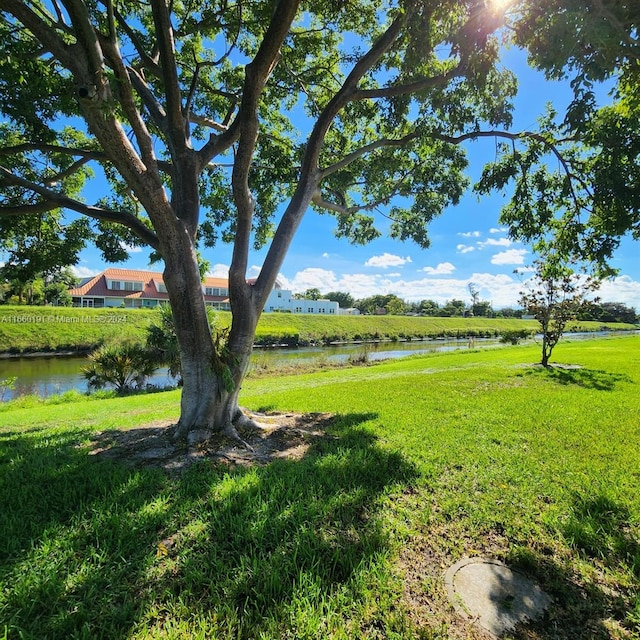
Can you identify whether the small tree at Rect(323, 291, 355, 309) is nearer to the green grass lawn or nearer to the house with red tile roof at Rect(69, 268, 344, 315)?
the house with red tile roof at Rect(69, 268, 344, 315)

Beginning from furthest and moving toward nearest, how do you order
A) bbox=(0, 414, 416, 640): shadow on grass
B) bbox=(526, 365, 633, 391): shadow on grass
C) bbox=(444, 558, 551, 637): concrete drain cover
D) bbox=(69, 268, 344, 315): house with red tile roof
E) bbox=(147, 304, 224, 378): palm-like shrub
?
bbox=(69, 268, 344, 315): house with red tile roof, bbox=(147, 304, 224, 378): palm-like shrub, bbox=(526, 365, 633, 391): shadow on grass, bbox=(444, 558, 551, 637): concrete drain cover, bbox=(0, 414, 416, 640): shadow on grass

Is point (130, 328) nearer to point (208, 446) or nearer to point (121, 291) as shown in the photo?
point (121, 291)

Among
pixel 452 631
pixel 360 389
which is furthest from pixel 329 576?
pixel 360 389

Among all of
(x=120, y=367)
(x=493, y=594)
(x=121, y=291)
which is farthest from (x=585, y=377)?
(x=121, y=291)

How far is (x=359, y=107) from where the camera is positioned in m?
6.82

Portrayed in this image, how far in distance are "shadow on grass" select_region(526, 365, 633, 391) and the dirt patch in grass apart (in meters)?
7.89

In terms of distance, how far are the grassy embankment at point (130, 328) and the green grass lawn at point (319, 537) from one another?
14248mm

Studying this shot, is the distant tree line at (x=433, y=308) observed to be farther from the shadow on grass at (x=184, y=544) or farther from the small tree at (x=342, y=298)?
the shadow on grass at (x=184, y=544)

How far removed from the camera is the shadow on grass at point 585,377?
8911 mm

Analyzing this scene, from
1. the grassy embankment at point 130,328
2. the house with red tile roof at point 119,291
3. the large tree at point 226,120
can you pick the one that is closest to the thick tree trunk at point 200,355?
the large tree at point 226,120

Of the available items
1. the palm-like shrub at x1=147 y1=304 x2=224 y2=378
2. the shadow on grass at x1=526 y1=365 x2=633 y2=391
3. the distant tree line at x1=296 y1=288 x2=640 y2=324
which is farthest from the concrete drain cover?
the distant tree line at x1=296 y1=288 x2=640 y2=324

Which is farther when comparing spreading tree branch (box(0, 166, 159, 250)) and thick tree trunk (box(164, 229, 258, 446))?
spreading tree branch (box(0, 166, 159, 250))

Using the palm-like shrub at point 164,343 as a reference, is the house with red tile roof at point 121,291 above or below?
above

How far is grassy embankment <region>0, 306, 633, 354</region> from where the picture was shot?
2448 cm
